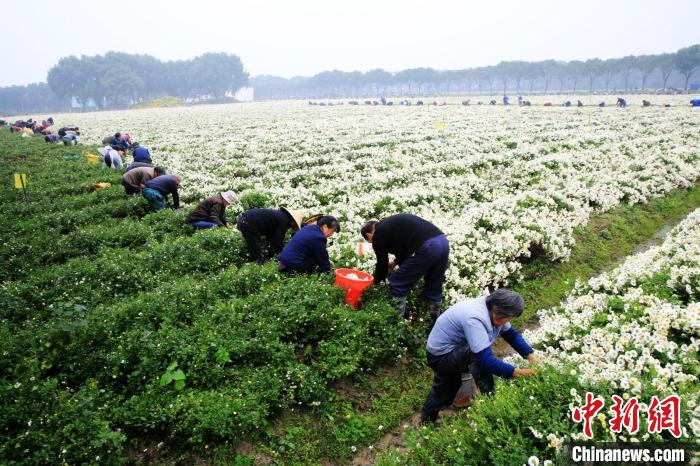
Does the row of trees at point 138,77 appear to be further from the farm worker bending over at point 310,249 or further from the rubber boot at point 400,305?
the rubber boot at point 400,305

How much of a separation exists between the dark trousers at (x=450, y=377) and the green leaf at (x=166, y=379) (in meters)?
4.18

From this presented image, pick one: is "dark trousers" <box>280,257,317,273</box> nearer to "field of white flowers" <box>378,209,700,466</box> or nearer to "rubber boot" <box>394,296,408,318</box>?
"rubber boot" <box>394,296,408,318</box>

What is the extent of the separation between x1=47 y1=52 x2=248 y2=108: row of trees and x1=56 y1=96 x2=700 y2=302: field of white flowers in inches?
5878

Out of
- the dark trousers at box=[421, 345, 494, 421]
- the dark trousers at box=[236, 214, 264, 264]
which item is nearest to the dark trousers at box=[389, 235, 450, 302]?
the dark trousers at box=[421, 345, 494, 421]

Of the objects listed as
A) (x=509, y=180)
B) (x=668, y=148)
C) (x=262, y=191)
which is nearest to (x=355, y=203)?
(x=262, y=191)

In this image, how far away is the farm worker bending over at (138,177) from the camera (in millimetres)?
15984

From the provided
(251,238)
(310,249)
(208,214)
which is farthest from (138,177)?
(310,249)

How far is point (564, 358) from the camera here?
19.6 ft

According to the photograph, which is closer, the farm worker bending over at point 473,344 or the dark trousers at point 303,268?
the farm worker bending over at point 473,344

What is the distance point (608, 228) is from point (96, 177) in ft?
74.0

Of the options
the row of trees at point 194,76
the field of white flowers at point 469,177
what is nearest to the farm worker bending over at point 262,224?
the field of white flowers at point 469,177

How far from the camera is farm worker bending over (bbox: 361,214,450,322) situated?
7.44 metres

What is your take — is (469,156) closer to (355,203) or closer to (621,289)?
(355,203)

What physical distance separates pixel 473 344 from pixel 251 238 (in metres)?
6.59
